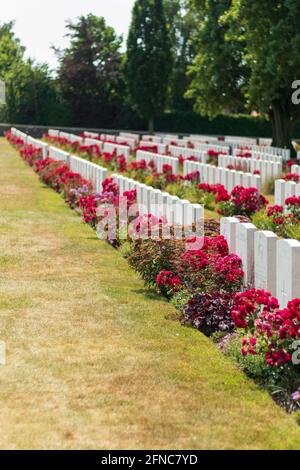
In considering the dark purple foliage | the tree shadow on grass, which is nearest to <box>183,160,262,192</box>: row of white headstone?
the tree shadow on grass

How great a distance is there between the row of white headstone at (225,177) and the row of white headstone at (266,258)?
7158 millimetres

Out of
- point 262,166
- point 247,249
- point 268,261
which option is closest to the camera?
point 268,261

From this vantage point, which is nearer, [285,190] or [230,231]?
[230,231]

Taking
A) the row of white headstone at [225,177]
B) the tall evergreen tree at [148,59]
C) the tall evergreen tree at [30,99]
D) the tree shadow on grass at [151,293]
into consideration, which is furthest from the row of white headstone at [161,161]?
the tall evergreen tree at [30,99]

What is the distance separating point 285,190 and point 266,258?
6766 mm

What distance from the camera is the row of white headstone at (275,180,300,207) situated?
1329 centimetres

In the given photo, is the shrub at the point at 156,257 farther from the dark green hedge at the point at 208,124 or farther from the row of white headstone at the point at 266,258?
the dark green hedge at the point at 208,124

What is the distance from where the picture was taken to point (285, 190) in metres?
13.6

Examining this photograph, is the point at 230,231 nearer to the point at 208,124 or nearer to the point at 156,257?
the point at 156,257

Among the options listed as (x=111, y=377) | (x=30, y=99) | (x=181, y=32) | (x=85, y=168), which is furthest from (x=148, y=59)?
(x=111, y=377)

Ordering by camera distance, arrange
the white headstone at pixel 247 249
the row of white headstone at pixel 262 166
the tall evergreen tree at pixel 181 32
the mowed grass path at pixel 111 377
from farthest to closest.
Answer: the tall evergreen tree at pixel 181 32, the row of white headstone at pixel 262 166, the white headstone at pixel 247 249, the mowed grass path at pixel 111 377

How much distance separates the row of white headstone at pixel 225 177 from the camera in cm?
1536

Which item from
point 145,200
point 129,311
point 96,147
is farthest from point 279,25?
point 129,311
